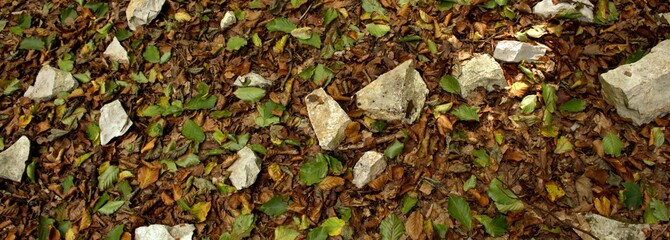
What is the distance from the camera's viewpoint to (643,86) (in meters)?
2.51

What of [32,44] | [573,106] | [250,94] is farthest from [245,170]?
[32,44]

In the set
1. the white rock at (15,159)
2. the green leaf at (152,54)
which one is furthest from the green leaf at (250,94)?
the white rock at (15,159)

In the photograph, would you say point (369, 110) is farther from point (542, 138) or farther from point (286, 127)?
point (542, 138)

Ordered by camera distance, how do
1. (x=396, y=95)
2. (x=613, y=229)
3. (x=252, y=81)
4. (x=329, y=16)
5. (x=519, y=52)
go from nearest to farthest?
(x=613, y=229) → (x=396, y=95) → (x=519, y=52) → (x=252, y=81) → (x=329, y=16)

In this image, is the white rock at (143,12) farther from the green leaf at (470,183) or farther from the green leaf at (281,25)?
the green leaf at (470,183)

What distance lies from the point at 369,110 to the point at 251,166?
0.76 meters

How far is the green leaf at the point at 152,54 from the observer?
3342 millimetres

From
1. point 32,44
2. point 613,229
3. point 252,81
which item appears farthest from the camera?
point 32,44

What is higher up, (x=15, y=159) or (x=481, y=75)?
(x=481, y=75)

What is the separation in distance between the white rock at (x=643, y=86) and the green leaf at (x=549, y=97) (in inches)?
10.5

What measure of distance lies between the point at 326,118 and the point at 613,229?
1613 mm

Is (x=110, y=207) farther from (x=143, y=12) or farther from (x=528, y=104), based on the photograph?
(x=528, y=104)

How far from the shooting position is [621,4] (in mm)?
3012

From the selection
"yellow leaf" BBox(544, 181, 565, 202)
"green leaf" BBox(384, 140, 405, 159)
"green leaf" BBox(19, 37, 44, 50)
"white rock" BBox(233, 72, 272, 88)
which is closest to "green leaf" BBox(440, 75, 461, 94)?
"green leaf" BBox(384, 140, 405, 159)
